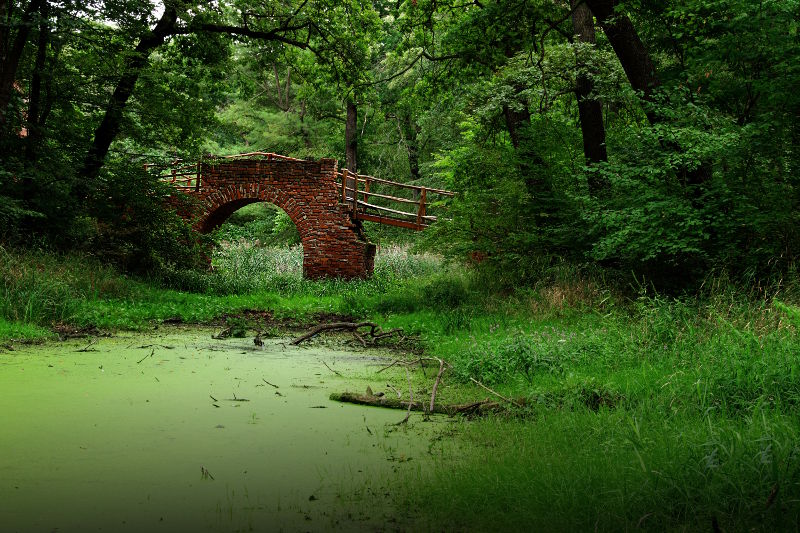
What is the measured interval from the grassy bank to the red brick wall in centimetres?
748

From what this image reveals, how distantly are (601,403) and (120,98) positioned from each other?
38.2 ft

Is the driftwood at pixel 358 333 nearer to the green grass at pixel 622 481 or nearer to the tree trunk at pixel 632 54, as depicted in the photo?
the tree trunk at pixel 632 54

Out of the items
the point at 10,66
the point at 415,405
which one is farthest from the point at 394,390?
the point at 10,66

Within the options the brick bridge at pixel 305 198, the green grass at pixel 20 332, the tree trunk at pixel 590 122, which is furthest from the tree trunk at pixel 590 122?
the green grass at pixel 20 332

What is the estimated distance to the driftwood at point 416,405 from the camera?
15.6ft

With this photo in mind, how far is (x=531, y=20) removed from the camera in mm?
11062

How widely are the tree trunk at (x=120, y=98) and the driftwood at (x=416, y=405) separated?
370 inches

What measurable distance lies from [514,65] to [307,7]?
566cm

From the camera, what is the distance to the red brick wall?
18.1m

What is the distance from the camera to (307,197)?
18.3m

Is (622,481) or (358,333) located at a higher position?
(622,481)

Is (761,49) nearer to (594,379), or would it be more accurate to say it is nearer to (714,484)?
(594,379)

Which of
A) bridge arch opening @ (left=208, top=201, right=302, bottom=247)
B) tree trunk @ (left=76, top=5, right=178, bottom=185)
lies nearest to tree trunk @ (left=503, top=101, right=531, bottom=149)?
tree trunk @ (left=76, top=5, right=178, bottom=185)

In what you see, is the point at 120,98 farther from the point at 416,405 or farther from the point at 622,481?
the point at 622,481
